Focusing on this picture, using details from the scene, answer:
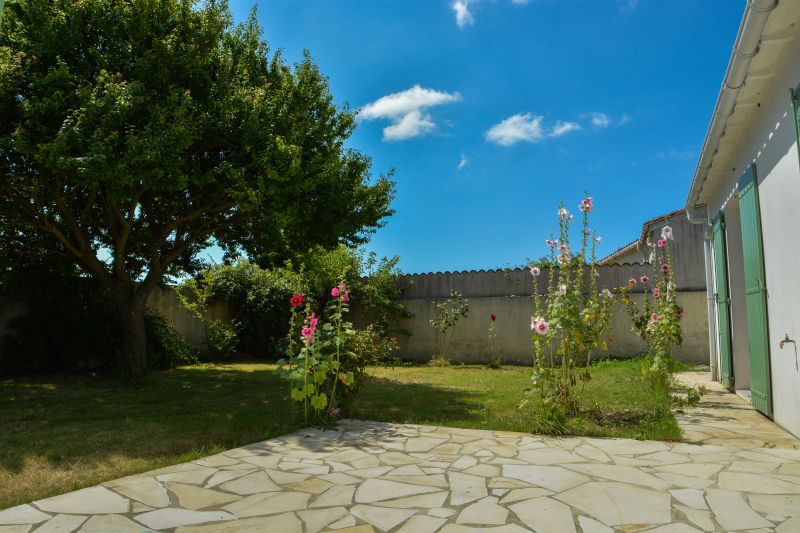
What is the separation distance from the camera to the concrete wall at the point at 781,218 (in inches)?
165

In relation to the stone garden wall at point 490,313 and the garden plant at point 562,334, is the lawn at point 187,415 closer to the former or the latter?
the garden plant at point 562,334

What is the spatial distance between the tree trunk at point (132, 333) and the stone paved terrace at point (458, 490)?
5919 millimetres

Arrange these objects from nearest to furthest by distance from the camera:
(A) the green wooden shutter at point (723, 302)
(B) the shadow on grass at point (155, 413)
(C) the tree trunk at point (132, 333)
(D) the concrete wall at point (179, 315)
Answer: (B) the shadow on grass at point (155, 413) < (A) the green wooden shutter at point (723, 302) < (C) the tree trunk at point (132, 333) < (D) the concrete wall at point (179, 315)

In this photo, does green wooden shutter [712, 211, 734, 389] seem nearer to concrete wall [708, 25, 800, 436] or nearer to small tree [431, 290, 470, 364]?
concrete wall [708, 25, 800, 436]

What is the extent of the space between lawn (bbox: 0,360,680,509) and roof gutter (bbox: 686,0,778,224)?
3092 millimetres

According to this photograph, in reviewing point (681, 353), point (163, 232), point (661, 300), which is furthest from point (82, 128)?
point (681, 353)

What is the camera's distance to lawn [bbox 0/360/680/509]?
157 inches

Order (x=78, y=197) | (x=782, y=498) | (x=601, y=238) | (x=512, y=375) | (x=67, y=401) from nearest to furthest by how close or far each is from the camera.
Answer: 1. (x=782, y=498)
2. (x=601, y=238)
3. (x=67, y=401)
4. (x=78, y=197)
5. (x=512, y=375)

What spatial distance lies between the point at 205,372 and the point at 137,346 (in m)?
2.01

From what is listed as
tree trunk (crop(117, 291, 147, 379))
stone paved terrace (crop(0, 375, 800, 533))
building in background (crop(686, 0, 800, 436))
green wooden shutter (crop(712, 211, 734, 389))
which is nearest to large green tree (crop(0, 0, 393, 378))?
tree trunk (crop(117, 291, 147, 379))

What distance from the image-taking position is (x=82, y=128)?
6.77 m

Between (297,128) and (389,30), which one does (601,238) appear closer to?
(389,30)

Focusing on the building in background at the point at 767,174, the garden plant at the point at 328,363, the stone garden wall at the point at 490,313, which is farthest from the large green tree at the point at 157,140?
the building in background at the point at 767,174

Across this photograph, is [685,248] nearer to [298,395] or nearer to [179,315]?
[298,395]
